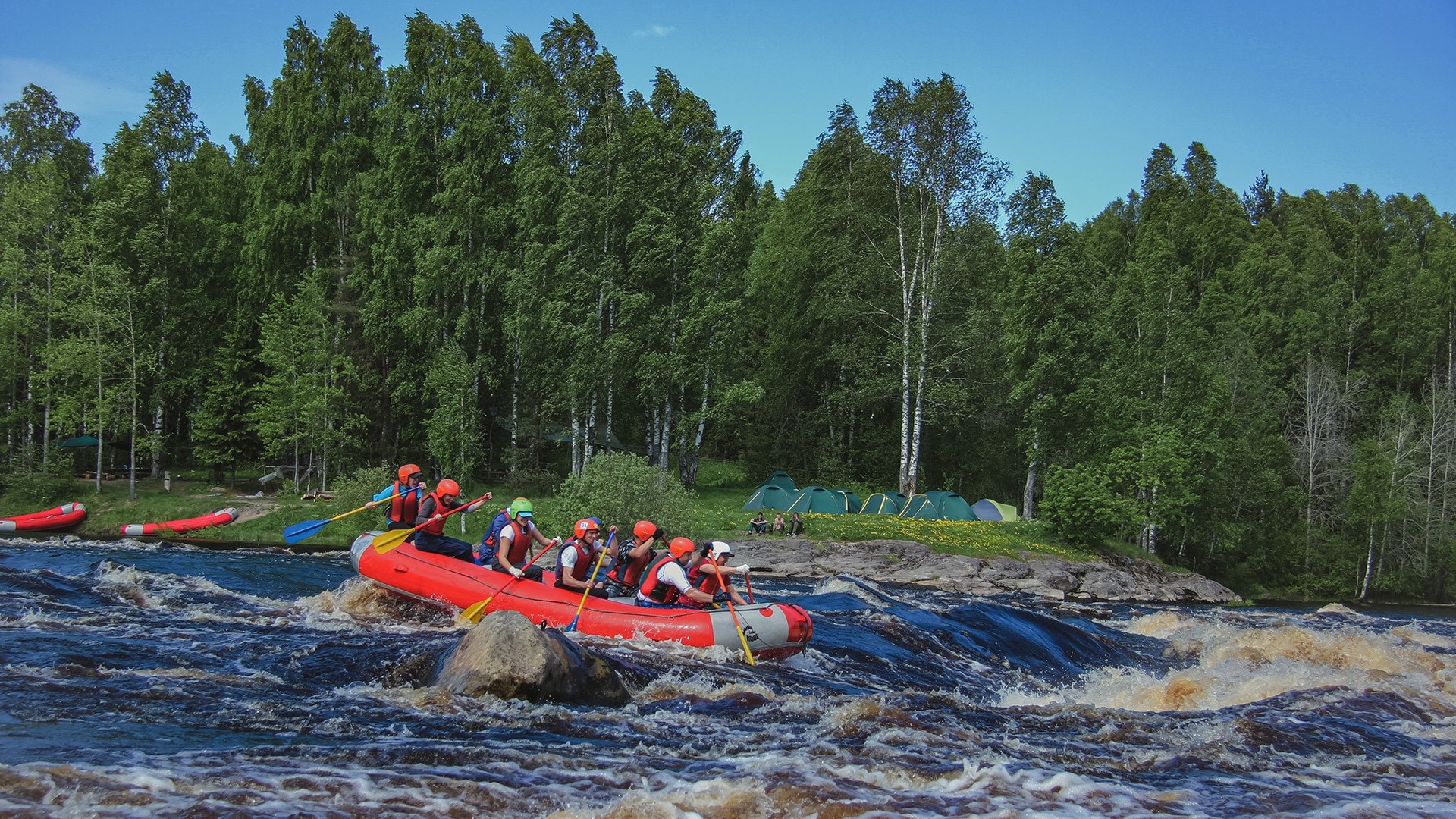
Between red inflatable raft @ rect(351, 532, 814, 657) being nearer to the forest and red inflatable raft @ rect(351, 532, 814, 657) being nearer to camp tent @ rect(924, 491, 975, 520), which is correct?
the forest

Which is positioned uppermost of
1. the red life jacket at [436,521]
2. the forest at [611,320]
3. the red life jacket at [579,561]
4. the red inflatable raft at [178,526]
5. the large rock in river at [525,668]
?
the forest at [611,320]

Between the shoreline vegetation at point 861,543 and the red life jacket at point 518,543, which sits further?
the shoreline vegetation at point 861,543

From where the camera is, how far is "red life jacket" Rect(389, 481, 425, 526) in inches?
618

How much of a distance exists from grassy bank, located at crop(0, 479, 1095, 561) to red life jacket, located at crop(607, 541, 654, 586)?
12326mm

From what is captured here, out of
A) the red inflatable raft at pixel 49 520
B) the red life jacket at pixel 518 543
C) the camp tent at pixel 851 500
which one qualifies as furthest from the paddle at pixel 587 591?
the red inflatable raft at pixel 49 520

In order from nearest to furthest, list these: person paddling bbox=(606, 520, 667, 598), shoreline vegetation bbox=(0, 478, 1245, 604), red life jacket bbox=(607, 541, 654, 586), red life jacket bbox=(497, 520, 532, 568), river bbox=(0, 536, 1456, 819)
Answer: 1. river bbox=(0, 536, 1456, 819)
2. person paddling bbox=(606, 520, 667, 598)
3. red life jacket bbox=(607, 541, 654, 586)
4. red life jacket bbox=(497, 520, 532, 568)
5. shoreline vegetation bbox=(0, 478, 1245, 604)

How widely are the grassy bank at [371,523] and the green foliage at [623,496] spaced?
1.29 metres

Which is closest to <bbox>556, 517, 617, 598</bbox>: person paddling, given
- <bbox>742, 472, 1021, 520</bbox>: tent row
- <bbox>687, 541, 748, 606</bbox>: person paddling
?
<bbox>687, 541, 748, 606</bbox>: person paddling

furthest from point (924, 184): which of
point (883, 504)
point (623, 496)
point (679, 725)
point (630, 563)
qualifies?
point (679, 725)

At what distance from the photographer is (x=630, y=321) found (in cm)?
3353

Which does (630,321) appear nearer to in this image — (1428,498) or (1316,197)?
(1428,498)

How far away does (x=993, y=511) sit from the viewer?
36.5m

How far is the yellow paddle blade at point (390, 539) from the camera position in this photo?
1499cm

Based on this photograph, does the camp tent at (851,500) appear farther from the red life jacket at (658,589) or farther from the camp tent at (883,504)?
the red life jacket at (658,589)
